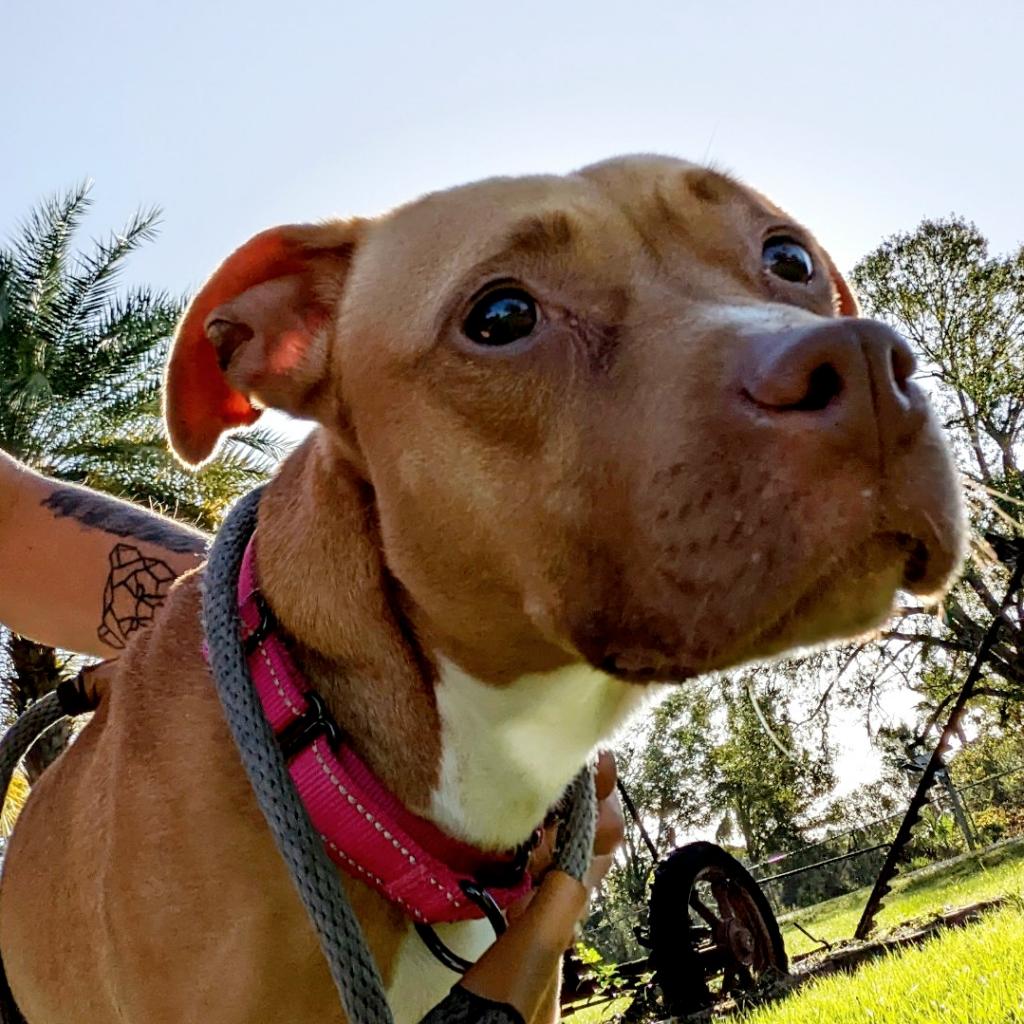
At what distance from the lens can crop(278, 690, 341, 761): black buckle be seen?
7.30 ft

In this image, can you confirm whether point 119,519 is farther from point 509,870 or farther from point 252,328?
point 509,870

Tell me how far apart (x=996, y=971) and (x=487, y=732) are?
3.79 metres

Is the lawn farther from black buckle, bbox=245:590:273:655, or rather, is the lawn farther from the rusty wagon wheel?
black buckle, bbox=245:590:273:655

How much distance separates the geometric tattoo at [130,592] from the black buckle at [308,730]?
1.14 m

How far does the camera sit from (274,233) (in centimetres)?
271

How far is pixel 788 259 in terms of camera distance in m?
2.52

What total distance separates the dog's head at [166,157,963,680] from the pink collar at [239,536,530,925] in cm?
30

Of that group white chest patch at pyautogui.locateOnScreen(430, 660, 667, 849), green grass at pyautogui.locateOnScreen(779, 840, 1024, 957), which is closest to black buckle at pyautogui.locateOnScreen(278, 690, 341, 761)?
white chest patch at pyautogui.locateOnScreen(430, 660, 667, 849)

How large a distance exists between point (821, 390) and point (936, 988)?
14.7 feet

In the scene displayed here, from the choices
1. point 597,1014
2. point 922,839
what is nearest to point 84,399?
point 597,1014

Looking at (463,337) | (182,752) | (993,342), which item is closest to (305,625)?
(182,752)

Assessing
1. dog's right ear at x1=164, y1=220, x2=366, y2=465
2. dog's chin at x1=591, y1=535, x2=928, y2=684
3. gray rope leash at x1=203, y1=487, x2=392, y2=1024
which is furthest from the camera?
dog's right ear at x1=164, y1=220, x2=366, y2=465

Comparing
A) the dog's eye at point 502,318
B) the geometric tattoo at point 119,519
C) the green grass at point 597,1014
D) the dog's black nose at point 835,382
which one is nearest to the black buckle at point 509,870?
the dog's eye at point 502,318

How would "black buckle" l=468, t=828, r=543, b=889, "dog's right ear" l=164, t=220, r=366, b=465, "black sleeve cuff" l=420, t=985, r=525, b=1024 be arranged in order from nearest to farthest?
"black sleeve cuff" l=420, t=985, r=525, b=1024, "black buckle" l=468, t=828, r=543, b=889, "dog's right ear" l=164, t=220, r=366, b=465
